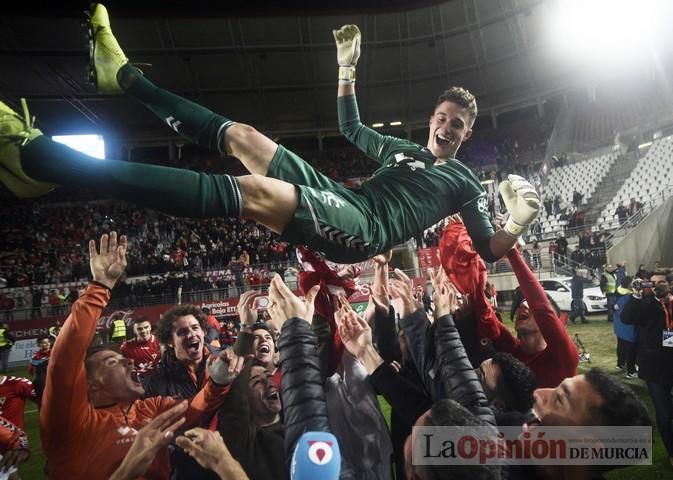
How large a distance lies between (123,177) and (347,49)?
1437 millimetres

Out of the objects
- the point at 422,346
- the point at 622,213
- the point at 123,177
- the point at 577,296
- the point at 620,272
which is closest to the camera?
the point at 123,177

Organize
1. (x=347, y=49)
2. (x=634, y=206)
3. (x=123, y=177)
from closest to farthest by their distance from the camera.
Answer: (x=123, y=177) → (x=347, y=49) → (x=634, y=206)

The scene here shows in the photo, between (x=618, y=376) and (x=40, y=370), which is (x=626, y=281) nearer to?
(x=618, y=376)

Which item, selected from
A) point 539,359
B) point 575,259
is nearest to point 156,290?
point 539,359

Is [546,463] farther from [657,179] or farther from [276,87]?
[657,179]

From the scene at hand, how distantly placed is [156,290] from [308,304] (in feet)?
5.39

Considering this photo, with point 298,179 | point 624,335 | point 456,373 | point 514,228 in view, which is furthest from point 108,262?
point 624,335

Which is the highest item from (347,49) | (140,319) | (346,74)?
(347,49)

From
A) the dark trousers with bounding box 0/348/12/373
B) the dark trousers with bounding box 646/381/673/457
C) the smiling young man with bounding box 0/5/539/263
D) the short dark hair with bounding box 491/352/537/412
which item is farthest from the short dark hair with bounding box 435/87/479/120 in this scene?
the dark trousers with bounding box 0/348/12/373

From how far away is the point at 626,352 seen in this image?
2721 mm

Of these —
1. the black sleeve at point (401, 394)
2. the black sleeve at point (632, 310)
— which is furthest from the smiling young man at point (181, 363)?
the black sleeve at point (632, 310)

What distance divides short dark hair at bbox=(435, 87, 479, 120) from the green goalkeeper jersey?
1.13 ft

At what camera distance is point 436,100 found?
2385mm

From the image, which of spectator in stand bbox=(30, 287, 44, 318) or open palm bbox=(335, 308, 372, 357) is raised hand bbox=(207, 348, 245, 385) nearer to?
open palm bbox=(335, 308, 372, 357)
